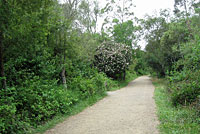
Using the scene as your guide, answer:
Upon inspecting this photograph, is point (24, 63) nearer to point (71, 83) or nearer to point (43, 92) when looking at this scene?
point (43, 92)

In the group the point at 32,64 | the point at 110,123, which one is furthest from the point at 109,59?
the point at 110,123

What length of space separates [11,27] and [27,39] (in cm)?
51

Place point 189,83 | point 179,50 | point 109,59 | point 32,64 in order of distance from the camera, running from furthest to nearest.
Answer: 1. point 109,59
2. point 179,50
3. point 32,64
4. point 189,83

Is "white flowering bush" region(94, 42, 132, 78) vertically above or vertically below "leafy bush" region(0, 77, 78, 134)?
above

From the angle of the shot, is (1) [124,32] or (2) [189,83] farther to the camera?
(1) [124,32]

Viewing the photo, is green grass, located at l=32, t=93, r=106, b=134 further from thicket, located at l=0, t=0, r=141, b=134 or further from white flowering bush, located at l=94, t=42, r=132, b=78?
white flowering bush, located at l=94, t=42, r=132, b=78

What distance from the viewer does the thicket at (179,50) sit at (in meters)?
6.76

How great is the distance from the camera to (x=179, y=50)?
44.7 feet

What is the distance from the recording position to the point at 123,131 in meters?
4.78

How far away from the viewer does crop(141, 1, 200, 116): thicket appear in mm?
6762

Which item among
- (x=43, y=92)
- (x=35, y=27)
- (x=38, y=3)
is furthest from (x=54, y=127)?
(x=38, y=3)

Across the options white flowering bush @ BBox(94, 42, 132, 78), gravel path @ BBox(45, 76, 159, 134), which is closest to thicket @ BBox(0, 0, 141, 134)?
gravel path @ BBox(45, 76, 159, 134)

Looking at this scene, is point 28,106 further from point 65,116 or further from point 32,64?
point 32,64

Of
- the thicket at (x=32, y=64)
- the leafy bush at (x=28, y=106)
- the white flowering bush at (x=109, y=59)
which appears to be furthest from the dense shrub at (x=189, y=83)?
the white flowering bush at (x=109, y=59)
